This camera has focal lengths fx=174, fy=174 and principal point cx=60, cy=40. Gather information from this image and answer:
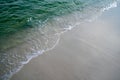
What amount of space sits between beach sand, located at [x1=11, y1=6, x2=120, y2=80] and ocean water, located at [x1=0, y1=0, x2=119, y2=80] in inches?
13.3

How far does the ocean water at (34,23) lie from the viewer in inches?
214

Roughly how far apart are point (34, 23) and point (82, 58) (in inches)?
109

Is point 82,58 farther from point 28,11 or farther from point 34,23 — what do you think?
point 28,11

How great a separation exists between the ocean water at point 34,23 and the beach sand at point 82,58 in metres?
0.34

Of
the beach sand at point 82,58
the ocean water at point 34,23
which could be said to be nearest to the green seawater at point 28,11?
the ocean water at point 34,23

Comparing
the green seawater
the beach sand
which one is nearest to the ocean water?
the green seawater

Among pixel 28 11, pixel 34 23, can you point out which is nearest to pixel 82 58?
pixel 34 23

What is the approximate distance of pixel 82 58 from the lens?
5516 millimetres

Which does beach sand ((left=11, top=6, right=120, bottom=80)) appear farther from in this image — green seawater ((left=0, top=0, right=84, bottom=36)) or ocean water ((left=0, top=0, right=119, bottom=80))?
green seawater ((left=0, top=0, right=84, bottom=36))

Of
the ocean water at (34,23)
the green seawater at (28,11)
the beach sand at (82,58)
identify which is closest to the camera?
the beach sand at (82,58)

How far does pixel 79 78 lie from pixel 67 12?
14.6 ft

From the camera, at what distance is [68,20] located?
7789mm

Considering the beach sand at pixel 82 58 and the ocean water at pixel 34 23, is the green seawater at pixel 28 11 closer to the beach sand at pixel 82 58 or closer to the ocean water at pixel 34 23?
the ocean water at pixel 34 23

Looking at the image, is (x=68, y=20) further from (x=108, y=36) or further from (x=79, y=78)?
(x=79, y=78)
